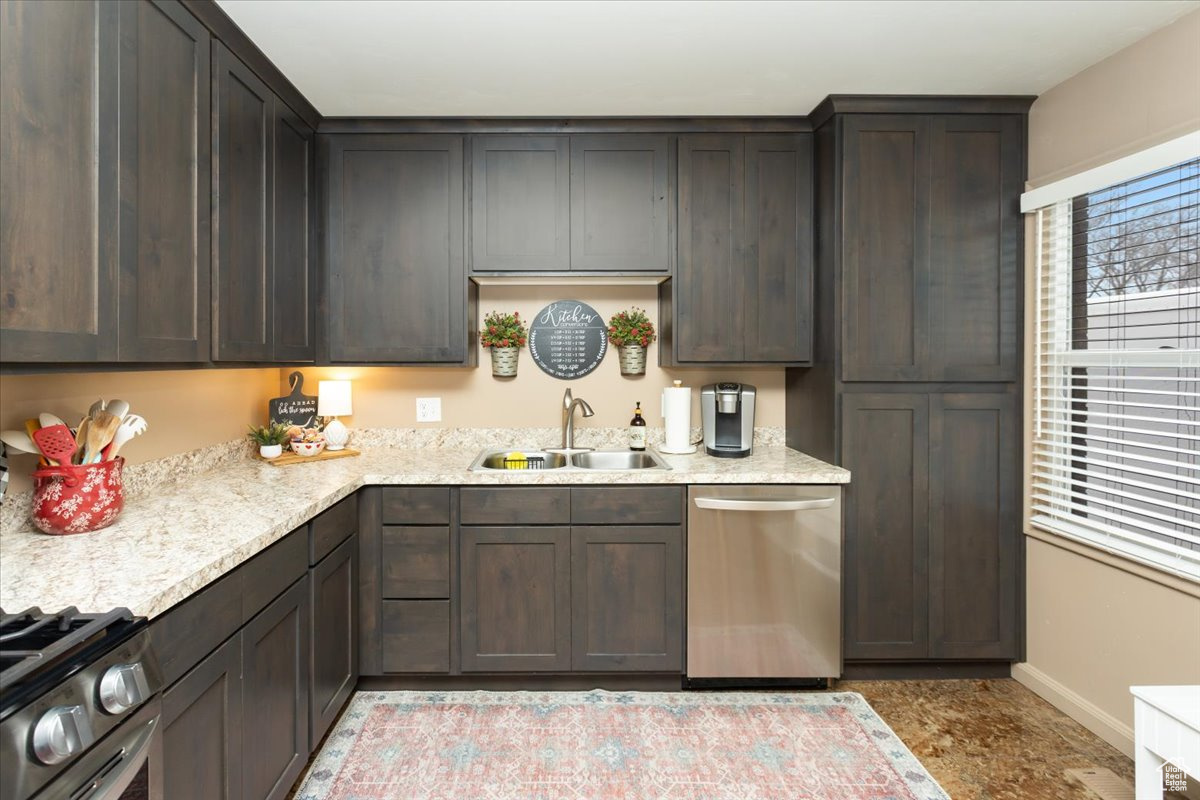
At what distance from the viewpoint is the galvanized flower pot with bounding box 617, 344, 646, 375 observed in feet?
10.2

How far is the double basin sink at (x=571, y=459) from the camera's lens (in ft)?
9.77

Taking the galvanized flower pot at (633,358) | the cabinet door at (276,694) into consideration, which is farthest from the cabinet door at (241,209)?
the galvanized flower pot at (633,358)

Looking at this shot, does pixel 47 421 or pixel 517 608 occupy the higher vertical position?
pixel 47 421

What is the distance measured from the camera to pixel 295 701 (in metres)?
1.89

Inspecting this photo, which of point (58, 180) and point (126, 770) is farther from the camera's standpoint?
point (58, 180)

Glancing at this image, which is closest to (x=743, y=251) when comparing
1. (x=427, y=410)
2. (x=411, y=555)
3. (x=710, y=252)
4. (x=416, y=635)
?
(x=710, y=252)

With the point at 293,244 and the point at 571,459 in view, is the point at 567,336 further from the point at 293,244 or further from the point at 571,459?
the point at 293,244

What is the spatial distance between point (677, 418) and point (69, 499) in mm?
2154

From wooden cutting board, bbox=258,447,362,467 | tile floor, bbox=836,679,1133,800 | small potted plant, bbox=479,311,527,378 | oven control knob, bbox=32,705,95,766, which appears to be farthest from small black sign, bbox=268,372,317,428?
tile floor, bbox=836,679,1133,800

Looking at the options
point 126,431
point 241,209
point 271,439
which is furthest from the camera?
point 271,439

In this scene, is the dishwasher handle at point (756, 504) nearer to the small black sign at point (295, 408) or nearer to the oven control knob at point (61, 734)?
the small black sign at point (295, 408)

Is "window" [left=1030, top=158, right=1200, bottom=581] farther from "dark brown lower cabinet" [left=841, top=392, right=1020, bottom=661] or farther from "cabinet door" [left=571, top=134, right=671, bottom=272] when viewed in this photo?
"cabinet door" [left=571, top=134, right=671, bottom=272]

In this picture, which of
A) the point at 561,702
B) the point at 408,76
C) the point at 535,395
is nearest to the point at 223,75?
the point at 408,76

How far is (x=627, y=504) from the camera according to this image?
8.27 feet
